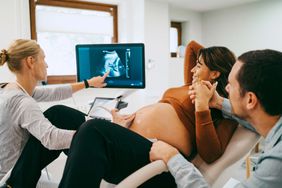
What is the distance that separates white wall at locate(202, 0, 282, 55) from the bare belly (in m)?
3.94

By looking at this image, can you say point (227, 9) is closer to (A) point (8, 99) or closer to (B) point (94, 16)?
(B) point (94, 16)

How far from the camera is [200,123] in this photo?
4.39 ft

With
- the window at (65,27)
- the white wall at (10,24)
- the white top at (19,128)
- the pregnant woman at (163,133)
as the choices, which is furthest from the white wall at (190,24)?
the white top at (19,128)

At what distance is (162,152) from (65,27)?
2967 mm

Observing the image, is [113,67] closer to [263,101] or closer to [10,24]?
[10,24]

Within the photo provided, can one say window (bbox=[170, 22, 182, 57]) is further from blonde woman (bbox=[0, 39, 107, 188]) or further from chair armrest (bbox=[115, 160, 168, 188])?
chair armrest (bbox=[115, 160, 168, 188])

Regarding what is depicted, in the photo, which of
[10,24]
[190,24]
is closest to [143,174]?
[10,24]

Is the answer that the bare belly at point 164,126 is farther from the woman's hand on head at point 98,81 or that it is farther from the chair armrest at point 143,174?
the woman's hand on head at point 98,81

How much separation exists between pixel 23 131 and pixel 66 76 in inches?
95.0

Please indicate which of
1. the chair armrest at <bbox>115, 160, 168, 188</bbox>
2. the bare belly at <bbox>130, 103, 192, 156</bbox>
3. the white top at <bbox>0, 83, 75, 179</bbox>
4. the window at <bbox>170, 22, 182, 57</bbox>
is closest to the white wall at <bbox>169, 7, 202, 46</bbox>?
the window at <bbox>170, 22, 182, 57</bbox>

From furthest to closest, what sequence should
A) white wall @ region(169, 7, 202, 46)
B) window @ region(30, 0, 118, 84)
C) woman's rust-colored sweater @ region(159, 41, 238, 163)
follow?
white wall @ region(169, 7, 202, 46) < window @ region(30, 0, 118, 84) < woman's rust-colored sweater @ region(159, 41, 238, 163)

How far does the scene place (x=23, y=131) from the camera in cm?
152

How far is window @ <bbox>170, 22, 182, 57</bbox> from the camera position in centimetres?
554

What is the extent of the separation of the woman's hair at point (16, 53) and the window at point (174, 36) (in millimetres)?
4088
